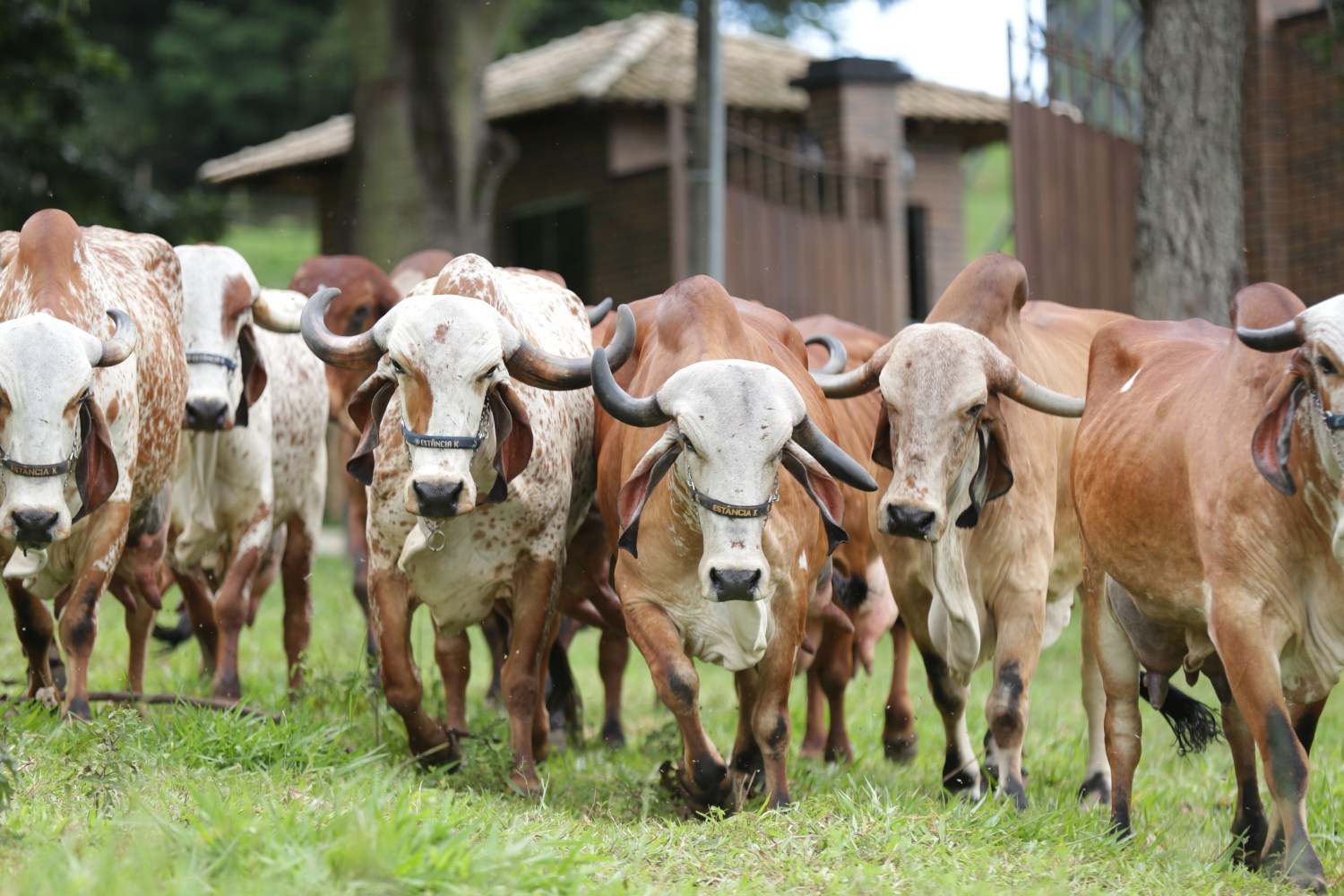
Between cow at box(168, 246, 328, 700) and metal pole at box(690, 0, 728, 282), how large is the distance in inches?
184

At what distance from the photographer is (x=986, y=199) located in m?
48.2

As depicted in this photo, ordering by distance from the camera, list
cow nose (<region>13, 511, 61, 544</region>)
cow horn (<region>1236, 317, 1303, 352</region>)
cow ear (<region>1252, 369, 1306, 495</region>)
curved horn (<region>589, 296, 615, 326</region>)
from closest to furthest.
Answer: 1. cow ear (<region>1252, 369, 1306, 495</region>)
2. cow horn (<region>1236, 317, 1303, 352</region>)
3. cow nose (<region>13, 511, 61, 544</region>)
4. curved horn (<region>589, 296, 615, 326</region>)

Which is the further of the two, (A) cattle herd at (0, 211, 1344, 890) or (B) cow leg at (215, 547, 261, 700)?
(B) cow leg at (215, 547, 261, 700)

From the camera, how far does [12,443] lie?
596 centimetres

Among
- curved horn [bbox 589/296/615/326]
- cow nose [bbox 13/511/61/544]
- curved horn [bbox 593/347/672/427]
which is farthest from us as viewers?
curved horn [bbox 589/296/615/326]

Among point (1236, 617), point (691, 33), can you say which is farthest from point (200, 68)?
point (1236, 617)

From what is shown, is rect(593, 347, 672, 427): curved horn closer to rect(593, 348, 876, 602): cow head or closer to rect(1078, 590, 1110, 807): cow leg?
rect(593, 348, 876, 602): cow head

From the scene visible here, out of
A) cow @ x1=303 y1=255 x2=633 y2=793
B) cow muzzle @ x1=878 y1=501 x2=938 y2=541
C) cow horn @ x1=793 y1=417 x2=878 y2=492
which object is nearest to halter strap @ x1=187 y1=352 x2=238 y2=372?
cow @ x1=303 y1=255 x2=633 y2=793

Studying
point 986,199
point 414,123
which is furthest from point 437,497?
point 986,199

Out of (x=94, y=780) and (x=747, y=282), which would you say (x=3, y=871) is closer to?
(x=94, y=780)

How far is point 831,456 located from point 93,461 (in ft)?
8.96

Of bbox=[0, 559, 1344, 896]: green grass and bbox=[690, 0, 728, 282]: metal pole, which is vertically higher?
bbox=[690, 0, 728, 282]: metal pole

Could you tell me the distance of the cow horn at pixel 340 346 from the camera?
6.48 metres

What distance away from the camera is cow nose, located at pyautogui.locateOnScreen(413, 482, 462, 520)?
19.4ft
